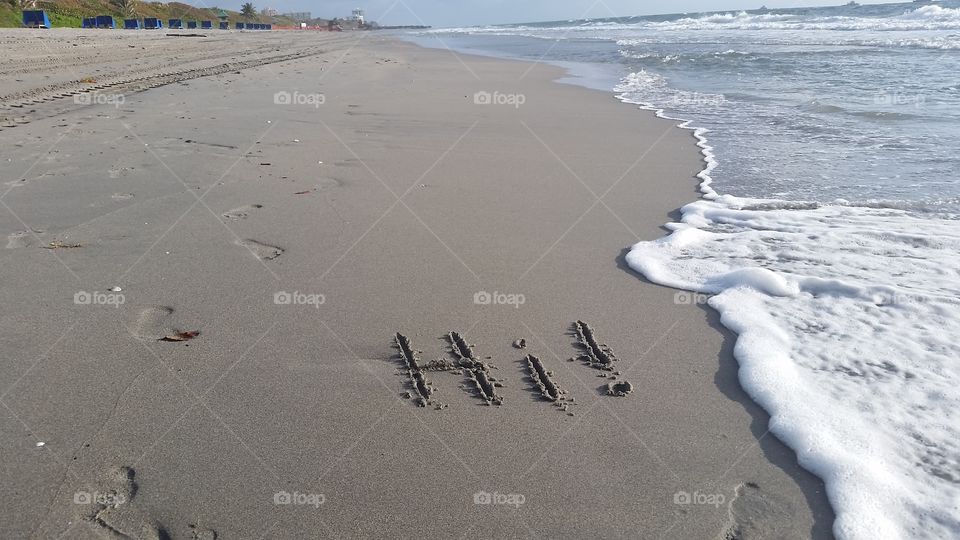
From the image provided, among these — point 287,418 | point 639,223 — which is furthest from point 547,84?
point 287,418

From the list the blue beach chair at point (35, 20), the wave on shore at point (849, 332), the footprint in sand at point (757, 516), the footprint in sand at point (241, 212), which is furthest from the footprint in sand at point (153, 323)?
the blue beach chair at point (35, 20)

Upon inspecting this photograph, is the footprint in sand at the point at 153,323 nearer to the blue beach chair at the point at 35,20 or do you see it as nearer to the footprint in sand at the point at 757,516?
the footprint in sand at the point at 757,516

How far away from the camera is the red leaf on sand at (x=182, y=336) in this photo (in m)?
2.96

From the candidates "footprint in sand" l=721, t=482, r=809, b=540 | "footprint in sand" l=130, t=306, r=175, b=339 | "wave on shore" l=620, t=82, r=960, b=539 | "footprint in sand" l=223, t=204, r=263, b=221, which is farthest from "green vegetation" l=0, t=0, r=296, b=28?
"footprint in sand" l=721, t=482, r=809, b=540

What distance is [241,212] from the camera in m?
4.64

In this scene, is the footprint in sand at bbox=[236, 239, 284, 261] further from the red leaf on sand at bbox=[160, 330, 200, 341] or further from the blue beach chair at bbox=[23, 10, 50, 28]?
the blue beach chair at bbox=[23, 10, 50, 28]

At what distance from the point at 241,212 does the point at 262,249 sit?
2.50ft

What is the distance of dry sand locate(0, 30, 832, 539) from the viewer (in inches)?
80.0

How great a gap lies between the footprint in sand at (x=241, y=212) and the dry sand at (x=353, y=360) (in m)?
0.06

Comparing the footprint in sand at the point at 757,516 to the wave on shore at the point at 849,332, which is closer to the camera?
the footprint in sand at the point at 757,516

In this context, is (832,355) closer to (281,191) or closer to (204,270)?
(204,270)

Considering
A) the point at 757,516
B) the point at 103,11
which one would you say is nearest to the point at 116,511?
the point at 757,516

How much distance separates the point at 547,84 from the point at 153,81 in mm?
7800

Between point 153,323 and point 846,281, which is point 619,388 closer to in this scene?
point 846,281
